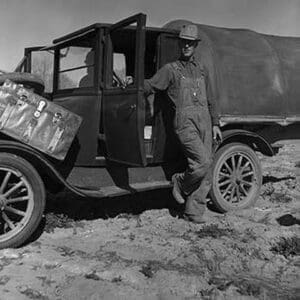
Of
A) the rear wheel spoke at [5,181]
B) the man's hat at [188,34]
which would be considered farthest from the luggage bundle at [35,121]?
the man's hat at [188,34]

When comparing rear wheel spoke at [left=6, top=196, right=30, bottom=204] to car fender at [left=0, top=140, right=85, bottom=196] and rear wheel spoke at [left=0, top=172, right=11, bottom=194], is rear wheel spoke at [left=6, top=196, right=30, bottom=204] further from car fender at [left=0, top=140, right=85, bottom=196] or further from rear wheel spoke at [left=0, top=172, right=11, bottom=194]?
car fender at [left=0, top=140, right=85, bottom=196]

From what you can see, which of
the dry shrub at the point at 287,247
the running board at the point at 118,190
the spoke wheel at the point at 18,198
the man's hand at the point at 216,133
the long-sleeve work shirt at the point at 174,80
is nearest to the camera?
the spoke wheel at the point at 18,198

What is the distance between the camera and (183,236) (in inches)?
223

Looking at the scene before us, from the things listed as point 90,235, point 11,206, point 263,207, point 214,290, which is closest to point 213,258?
point 214,290

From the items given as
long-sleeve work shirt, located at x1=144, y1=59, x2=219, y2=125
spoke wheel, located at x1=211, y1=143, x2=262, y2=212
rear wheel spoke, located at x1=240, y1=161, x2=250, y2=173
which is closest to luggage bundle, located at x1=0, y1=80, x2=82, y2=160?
long-sleeve work shirt, located at x1=144, y1=59, x2=219, y2=125

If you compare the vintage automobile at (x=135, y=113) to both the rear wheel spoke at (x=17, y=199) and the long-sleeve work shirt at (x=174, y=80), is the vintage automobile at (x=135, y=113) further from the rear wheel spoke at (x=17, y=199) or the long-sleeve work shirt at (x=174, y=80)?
the long-sleeve work shirt at (x=174, y=80)

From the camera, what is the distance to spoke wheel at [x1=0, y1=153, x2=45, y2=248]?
4.98 m

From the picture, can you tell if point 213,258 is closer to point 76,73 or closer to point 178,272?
point 178,272

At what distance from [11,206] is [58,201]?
5.55 ft

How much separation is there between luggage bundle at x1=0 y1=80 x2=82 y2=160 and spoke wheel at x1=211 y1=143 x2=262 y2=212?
1.99 metres

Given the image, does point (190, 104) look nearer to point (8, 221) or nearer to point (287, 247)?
point (287, 247)

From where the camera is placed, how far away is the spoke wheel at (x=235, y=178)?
6.63 metres

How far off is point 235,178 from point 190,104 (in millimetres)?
1399

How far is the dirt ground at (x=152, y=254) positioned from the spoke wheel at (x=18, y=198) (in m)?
0.15
